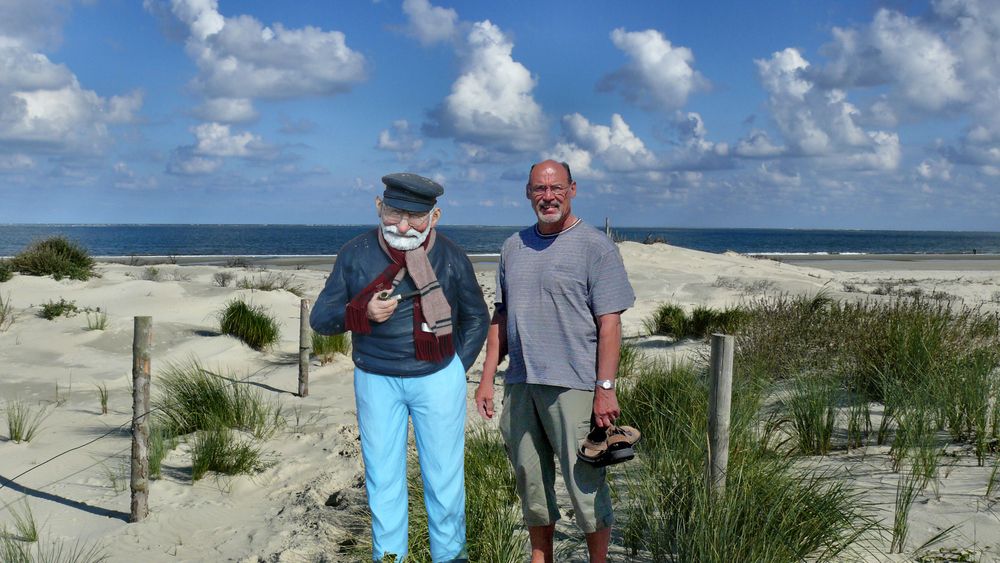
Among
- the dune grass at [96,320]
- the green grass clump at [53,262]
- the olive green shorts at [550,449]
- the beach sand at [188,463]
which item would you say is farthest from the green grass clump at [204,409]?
the green grass clump at [53,262]

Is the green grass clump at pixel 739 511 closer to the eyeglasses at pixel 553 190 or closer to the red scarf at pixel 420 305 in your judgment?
the red scarf at pixel 420 305

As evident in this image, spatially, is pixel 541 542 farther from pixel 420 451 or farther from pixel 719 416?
pixel 719 416

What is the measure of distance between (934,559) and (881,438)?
6.21ft

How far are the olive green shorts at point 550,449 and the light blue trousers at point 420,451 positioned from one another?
271mm

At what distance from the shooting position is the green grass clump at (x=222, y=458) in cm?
583

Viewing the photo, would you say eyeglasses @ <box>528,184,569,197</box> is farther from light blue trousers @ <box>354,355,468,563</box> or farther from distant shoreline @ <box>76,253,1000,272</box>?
distant shoreline @ <box>76,253,1000,272</box>

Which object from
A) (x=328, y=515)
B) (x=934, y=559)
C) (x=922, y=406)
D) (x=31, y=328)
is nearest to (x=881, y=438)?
(x=922, y=406)

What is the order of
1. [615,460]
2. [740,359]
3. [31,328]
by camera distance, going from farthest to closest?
[31,328], [740,359], [615,460]

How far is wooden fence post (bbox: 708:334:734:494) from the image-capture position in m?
3.57

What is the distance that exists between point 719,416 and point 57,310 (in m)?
12.3

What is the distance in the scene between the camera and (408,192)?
3.43 meters

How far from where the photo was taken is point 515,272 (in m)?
3.38

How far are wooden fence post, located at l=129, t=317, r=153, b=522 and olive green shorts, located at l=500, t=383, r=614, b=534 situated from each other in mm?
2773

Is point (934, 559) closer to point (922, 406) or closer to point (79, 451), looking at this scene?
point (922, 406)
